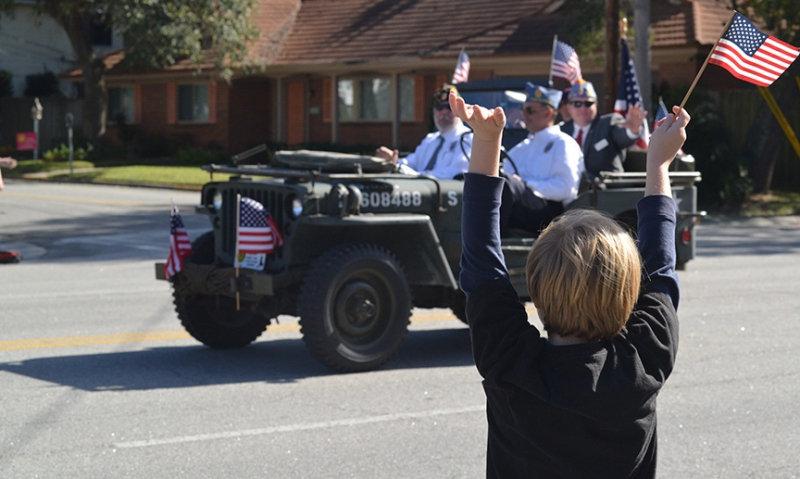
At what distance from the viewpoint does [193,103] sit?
38.4 meters

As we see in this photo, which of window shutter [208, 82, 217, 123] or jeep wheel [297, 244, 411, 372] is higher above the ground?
window shutter [208, 82, 217, 123]

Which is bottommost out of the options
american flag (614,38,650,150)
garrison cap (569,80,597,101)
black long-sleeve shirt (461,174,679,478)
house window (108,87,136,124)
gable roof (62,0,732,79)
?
black long-sleeve shirt (461,174,679,478)

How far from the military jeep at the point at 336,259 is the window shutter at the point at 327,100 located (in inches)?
1080

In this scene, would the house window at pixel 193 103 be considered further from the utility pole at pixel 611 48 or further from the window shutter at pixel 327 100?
the utility pole at pixel 611 48

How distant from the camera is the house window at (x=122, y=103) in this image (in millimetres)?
40812

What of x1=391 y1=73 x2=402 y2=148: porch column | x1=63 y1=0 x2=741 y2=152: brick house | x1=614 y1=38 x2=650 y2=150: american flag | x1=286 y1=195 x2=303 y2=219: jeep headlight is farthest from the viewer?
x1=391 y1=73 x2=402 y2=148: porch column

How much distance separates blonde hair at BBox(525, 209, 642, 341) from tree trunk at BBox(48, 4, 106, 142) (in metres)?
34.0

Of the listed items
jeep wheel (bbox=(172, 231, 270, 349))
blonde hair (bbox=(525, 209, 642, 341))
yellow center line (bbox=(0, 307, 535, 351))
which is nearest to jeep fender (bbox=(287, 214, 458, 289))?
jeep wheel (bbox=(172, 231, 270, 349))

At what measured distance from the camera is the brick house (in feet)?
93.0

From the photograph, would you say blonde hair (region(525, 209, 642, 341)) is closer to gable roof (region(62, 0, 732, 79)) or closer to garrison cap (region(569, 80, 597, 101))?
garrison cap (region(569, 80, 597, 101))

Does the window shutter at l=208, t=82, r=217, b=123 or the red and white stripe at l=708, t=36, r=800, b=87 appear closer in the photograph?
the red and white stripe at l=708, t=36, r=800, b=87

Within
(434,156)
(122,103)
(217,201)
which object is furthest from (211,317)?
(122,103)

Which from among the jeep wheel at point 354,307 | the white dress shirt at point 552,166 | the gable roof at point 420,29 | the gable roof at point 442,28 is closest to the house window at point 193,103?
the gable roof at point 420,29

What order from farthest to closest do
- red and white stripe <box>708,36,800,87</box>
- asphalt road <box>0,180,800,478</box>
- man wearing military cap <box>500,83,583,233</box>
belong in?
man wearing military cap <box>500,83,583,233</box>, asphalt road <box>0,180,800,478</box>, red and white stripe <box>708,36,800,87</box>
